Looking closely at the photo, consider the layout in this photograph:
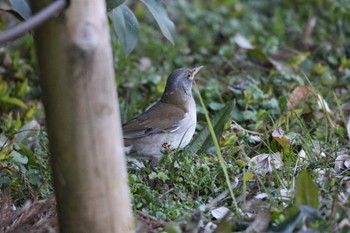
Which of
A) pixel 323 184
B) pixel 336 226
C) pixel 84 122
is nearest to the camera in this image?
pixel 84 122

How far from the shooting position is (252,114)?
563cm

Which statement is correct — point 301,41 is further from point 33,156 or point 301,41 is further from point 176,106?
point 33,156

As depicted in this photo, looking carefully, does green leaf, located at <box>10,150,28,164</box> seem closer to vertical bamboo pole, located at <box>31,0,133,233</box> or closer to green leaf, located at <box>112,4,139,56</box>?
green leaf, located at <box>112,4,139,56</box>

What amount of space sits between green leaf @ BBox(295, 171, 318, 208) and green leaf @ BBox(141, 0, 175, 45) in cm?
131

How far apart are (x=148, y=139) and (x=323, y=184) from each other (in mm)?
1501

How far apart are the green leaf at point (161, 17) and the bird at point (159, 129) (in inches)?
27.9

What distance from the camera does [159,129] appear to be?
16.7 feet

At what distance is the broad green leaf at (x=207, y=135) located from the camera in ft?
16.0

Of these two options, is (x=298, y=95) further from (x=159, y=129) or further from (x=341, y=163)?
(x=341, y=163)

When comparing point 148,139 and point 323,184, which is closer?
point 323,184

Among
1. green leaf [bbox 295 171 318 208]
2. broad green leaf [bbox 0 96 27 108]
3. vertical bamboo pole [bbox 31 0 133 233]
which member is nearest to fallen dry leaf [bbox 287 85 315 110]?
broad green leaf [bbox 0 96 27 108]

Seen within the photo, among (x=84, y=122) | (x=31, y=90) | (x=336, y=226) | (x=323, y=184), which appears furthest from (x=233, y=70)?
(x=84, y=122)

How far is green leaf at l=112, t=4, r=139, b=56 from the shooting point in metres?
4.20

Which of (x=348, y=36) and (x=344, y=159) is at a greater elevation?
(x=344, y=159)
